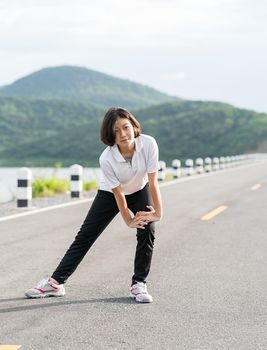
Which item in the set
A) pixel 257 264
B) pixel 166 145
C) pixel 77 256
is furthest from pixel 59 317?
pixel 166 145

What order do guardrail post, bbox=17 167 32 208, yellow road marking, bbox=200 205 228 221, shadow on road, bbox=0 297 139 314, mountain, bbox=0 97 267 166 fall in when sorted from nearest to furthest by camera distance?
shadow on road, bbox=0 297 139 314 < yellow road marking, bbox=200 205 228 221 < guardrail post, bbox=17 167 32 208 < mountain, bbox=0 97 267 166

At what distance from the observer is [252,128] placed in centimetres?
13100

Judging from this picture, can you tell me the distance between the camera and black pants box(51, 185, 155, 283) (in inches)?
246

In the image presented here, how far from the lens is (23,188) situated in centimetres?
1457

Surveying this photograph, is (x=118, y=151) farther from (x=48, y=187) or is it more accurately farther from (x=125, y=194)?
(x=48, y=187)

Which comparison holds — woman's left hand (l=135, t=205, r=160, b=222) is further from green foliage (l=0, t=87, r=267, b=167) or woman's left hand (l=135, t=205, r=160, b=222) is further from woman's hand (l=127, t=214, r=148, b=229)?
green foliage (l=0, t=87, r=267, b=167)

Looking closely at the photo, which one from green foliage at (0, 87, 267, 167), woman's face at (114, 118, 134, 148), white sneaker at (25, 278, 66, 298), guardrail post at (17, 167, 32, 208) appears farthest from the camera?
green foliage at (0, 87, 267, 167)

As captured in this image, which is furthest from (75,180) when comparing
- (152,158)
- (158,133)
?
(158,133)

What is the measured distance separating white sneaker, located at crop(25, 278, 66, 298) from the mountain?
102 metres

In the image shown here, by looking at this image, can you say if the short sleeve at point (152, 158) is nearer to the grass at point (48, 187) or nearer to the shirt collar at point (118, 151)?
the shirt collar at point (118, 151)

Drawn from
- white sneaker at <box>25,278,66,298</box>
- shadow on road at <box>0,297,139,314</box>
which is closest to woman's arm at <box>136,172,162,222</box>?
shadow on road at <box>0,297,139,314</box>

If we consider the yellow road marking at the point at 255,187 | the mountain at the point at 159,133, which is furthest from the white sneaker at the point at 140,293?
the mountain at the point at 159,133

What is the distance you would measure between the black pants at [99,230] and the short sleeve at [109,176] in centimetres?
32

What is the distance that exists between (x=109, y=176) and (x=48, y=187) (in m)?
13.2
